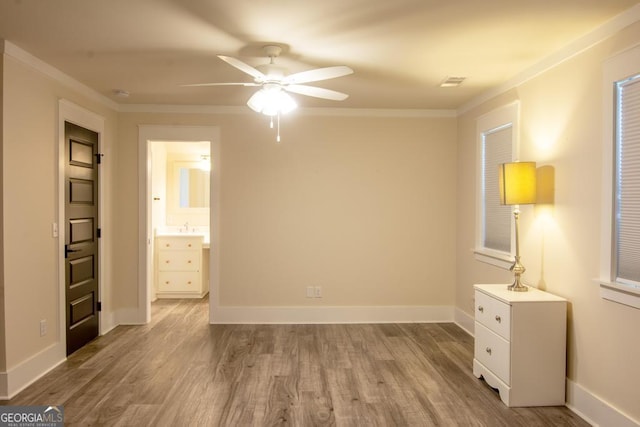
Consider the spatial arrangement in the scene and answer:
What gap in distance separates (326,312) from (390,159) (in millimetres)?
1993

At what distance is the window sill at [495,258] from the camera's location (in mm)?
3621

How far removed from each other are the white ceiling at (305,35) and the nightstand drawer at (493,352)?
2123mm

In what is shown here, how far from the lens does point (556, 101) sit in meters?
2.98

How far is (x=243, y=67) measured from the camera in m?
2.57

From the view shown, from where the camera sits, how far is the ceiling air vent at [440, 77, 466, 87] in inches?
143

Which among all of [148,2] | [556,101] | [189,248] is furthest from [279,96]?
[189,248]

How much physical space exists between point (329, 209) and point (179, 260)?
100.0 inches

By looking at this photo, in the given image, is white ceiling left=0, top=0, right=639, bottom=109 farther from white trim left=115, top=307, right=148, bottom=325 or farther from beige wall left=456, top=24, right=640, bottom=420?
white trim left=115, top=307, right=148, bottom=325

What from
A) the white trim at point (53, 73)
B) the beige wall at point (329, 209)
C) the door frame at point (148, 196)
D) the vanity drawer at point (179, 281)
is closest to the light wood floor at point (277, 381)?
the door frame at point (148, 196)

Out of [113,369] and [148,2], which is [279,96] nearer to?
[148,2]

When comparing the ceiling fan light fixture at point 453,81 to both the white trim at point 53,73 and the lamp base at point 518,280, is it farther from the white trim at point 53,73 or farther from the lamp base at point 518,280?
the white trim at point 53,73

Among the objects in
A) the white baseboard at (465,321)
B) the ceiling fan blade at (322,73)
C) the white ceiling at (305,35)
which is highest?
the white ceiling at (305,35)

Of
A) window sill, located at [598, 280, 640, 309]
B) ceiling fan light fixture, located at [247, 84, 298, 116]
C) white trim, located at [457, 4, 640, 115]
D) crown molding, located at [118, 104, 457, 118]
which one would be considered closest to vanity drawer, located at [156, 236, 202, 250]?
crown molding, located at [118, 104, 457, 118]

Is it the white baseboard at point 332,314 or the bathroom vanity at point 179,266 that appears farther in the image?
the bathroom vanity at point 179,266
